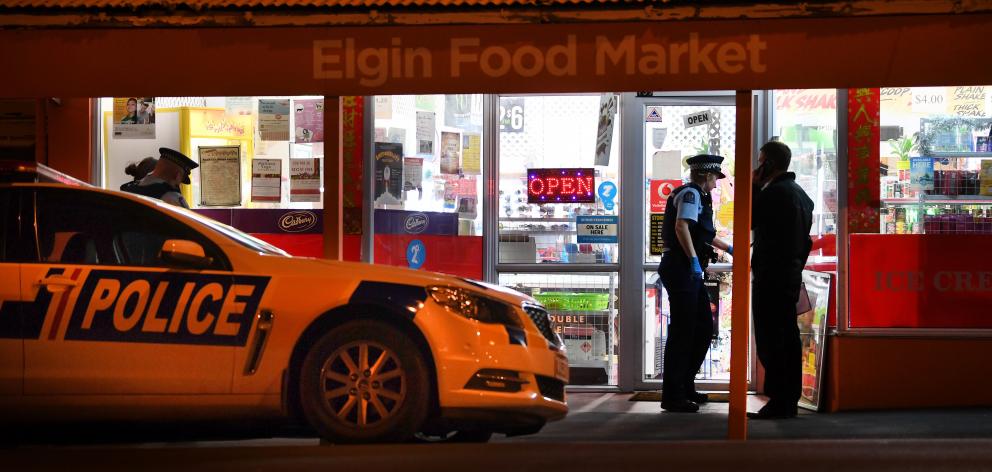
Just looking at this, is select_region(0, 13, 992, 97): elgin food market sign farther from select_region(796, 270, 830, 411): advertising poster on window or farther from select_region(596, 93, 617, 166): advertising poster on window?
select_region(596, 93, 617, 166): advertising poster on window

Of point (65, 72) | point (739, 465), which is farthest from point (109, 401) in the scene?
point (739, 465)

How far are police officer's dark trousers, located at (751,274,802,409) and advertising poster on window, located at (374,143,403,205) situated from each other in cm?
324

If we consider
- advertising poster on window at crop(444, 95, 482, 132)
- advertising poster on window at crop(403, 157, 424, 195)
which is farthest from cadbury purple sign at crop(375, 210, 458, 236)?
advertising poster on window at crop(444, 95, 482, 132)

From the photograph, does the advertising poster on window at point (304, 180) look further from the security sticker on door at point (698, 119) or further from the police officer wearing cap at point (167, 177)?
the security sticker on door at point (698, 119)

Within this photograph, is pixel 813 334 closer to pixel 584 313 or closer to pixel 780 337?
pixel 780 337

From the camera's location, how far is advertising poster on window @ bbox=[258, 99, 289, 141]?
969cm

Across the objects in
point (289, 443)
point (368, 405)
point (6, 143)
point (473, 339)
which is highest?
point (6, 143)

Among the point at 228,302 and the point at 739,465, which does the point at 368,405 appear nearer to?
the point at 228,302

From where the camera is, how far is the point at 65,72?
745cm

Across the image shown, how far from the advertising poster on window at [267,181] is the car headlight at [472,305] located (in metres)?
3.91

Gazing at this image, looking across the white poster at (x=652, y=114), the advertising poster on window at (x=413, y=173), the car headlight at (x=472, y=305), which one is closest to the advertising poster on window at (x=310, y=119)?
the advertising poster on window at (x=413, y=173)

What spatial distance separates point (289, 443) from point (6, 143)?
400 cm

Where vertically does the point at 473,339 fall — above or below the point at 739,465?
above

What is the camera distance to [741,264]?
23.1 ft
